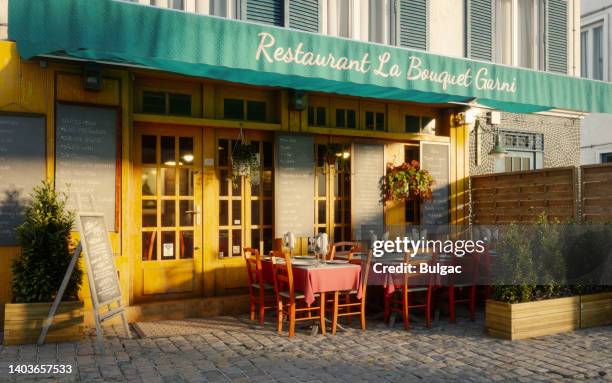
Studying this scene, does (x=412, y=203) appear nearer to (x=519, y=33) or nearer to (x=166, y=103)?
(x=166, y=103)

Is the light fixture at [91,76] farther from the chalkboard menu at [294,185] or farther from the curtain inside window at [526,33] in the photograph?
the curtain inside window at [526,33]

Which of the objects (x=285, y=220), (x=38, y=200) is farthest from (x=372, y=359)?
(x=38, y=200)

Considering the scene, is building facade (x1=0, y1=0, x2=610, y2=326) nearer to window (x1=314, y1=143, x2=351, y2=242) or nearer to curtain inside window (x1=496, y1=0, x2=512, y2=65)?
window (x1=314, y1=143, x2=351, y2=242)

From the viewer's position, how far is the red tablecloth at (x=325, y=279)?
602 centimetres

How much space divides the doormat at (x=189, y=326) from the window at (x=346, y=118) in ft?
11.2

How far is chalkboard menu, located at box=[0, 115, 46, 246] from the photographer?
6332 millimetres

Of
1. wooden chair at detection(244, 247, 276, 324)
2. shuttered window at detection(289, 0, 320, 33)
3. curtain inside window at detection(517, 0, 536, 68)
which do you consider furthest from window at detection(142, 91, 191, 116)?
curtain inside window at detection(517, 0, 536, 68)

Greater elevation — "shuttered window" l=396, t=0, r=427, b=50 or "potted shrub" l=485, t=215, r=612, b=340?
"shuttered window" l=396, t=0, r=427, b=50

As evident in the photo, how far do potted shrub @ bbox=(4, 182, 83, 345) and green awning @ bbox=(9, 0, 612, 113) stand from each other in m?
1.78

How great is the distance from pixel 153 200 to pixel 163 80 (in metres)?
1.63

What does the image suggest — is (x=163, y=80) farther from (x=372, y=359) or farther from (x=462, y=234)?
(x=462, y=234)

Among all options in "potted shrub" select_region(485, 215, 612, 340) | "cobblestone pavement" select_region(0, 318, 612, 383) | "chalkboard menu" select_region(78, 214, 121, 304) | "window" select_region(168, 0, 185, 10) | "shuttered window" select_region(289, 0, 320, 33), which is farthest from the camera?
"shuttered window" select_region(289, 0, 320, 33)

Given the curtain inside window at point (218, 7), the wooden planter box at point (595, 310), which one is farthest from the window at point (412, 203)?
the curtain inside window at point (218, 7)

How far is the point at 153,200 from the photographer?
7.31 metres
